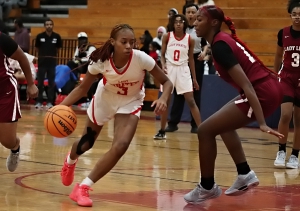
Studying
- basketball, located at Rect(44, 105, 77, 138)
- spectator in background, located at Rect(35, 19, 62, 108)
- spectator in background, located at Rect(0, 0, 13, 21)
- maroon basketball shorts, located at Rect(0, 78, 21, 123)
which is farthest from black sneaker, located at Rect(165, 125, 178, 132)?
spectator in background, located at Rect(0, 0, 13, 21)

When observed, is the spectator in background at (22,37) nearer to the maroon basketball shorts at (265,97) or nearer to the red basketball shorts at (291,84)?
the red basketball shorts at (291,84)

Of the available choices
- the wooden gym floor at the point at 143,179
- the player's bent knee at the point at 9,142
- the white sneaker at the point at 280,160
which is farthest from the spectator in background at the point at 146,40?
the player's bent knee at the point at 9,142

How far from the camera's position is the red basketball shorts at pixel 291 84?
8.60 metres

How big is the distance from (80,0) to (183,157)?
1523 cm

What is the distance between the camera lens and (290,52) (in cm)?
873

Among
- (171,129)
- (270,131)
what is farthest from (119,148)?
(171,129)

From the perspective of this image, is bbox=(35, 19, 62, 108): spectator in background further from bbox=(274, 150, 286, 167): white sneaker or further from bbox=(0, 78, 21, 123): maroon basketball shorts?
bbox=(0, 78, 21, 123): maroon basketball shorts

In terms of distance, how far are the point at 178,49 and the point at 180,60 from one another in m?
0.19

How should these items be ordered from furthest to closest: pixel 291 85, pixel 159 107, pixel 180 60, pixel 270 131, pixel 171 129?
pixel 171 129 < pixel 180 60 < pixel 291 85 < pixel 159 107 < pixel 270 131

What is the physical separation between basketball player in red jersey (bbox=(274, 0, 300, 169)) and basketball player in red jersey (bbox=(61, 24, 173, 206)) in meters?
2.84

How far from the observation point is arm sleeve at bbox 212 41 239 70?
18.8ft

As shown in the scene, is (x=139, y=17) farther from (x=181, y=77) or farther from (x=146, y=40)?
(x=181, y=77)

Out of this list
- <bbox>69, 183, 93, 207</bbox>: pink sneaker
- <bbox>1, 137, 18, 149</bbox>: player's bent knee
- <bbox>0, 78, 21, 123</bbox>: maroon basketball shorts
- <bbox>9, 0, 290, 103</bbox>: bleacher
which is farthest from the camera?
<bbox>9, 0, 290, 103</bbox>: bleacher

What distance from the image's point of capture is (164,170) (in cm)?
801
